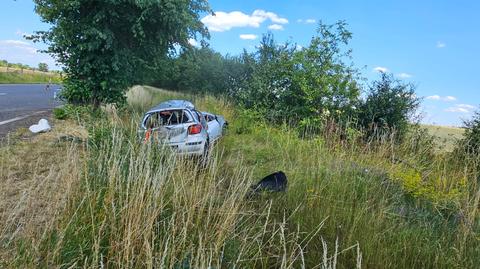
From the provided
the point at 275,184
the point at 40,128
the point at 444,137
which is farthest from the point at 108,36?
the point at 444,137

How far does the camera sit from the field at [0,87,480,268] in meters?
2.96

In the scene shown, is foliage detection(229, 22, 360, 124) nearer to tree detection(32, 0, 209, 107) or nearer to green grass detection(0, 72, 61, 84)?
tree detection(32, 0, 209, 107)

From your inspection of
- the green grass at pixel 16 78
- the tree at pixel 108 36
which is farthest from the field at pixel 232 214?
the green grass at pixel 16 78

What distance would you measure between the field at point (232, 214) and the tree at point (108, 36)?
6979mm

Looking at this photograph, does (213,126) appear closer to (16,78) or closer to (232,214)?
(232,214)

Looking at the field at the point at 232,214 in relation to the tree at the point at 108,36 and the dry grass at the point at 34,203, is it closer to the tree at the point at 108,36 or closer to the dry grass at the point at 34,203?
the dry grass at the point at 34,203

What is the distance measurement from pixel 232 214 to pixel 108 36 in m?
10.7

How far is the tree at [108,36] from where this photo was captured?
478 inches

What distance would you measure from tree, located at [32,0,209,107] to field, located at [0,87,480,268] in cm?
698

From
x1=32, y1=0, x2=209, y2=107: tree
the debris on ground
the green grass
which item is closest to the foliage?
x1=32, y1=0, x2=209, y2=107: tree

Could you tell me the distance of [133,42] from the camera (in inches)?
534

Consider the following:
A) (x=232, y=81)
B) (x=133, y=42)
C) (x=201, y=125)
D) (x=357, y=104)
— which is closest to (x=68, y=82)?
(x=133, y=42)

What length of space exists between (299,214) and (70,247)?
2496 millimetres

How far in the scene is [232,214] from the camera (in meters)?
3.25
